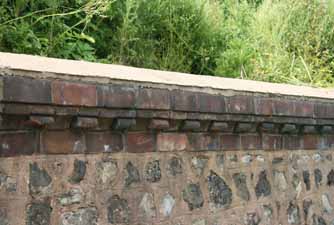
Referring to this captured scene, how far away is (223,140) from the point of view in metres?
3.27

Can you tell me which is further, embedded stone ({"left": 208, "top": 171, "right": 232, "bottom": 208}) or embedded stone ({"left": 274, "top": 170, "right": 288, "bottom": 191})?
embedded stone ({"left": 274, "top": 170, "right": 288, "bottom": 191})

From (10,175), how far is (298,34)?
5.69 m

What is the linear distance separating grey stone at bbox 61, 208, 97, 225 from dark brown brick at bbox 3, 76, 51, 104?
0.56 meters

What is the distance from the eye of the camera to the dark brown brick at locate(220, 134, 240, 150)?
10.7 feet

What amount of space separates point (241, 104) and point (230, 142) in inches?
10.6

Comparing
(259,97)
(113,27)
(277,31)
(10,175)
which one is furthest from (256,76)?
(10,175)

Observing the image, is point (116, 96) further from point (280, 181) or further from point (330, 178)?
point (330, 178)

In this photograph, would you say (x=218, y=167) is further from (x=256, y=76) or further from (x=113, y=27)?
(x=256, y=76)

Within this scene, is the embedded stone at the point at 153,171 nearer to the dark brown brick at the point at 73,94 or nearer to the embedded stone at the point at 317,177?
the dark brown brick at the point at 73,94

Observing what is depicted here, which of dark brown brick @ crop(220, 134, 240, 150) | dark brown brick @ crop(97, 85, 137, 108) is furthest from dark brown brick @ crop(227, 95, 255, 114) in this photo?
dark brown brick @ crop(97, 85, 137, 108)

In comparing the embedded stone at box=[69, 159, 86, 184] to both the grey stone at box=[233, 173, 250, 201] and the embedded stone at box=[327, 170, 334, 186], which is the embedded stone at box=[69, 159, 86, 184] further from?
the embedded stone at box=[327, 170, 334, 186]

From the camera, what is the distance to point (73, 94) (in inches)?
91.7

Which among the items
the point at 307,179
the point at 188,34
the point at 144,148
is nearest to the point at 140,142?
the point at 144,148

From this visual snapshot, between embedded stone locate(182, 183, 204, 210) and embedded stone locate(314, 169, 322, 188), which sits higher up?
embedded stone locate(314, 169, 322, 188)
